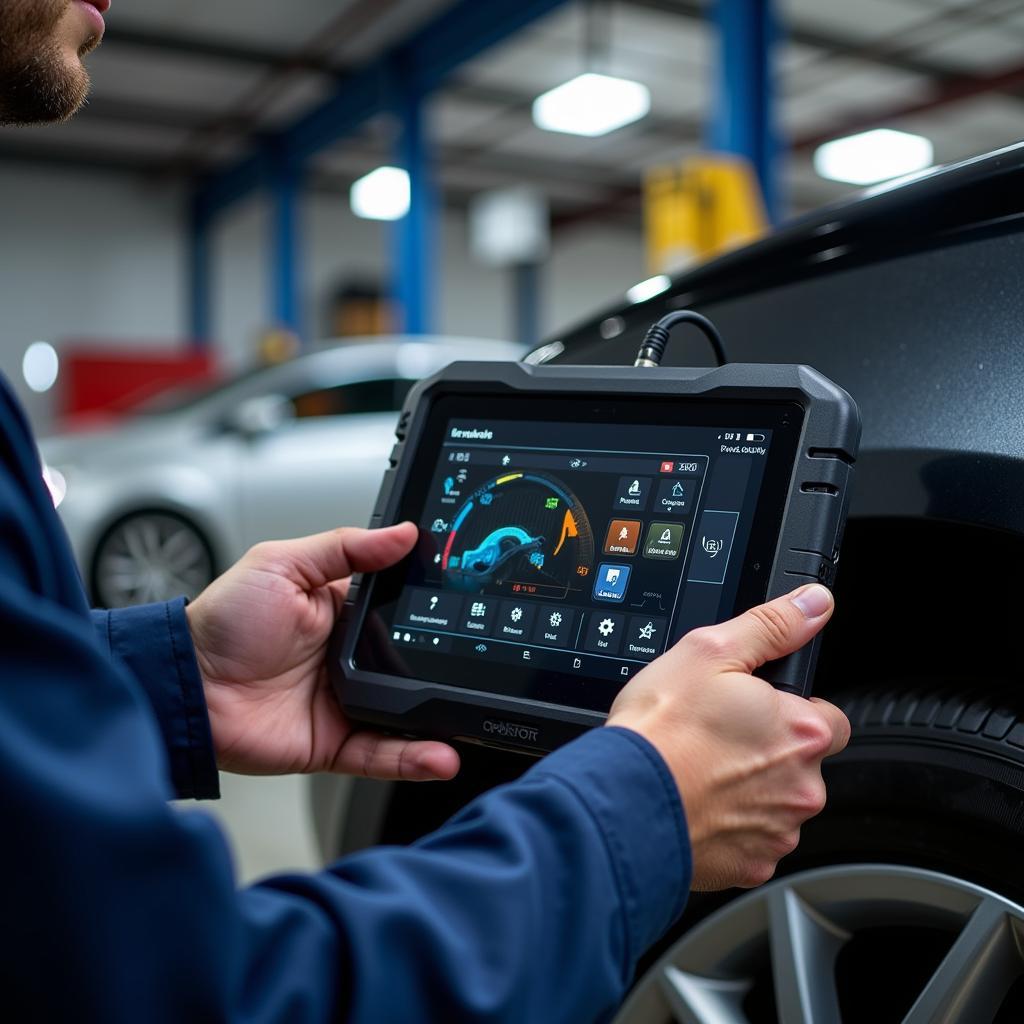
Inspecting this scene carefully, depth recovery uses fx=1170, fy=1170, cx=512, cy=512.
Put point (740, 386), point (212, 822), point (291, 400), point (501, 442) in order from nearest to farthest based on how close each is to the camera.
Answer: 1. point (212, 822)
2. point (740, 386)
3. point (501, 442)
4. point (291, 400)

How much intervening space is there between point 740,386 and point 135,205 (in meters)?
12.6

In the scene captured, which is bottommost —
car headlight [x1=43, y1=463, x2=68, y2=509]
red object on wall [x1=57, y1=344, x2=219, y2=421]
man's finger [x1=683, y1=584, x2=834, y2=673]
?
man's finger [x1=683, y1=584, x2=834, y2=673]

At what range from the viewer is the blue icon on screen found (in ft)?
3.01

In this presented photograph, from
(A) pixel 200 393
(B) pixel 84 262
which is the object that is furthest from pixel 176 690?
(B) pixel 84 262

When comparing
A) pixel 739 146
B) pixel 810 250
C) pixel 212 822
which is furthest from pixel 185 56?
pixel 212 822

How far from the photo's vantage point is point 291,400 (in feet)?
17.2

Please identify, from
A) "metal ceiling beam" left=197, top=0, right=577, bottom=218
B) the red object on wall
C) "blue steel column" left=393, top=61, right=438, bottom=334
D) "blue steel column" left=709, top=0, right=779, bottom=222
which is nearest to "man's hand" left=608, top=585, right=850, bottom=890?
"blue steel column" left=709, top=0, right=779, bottom=222

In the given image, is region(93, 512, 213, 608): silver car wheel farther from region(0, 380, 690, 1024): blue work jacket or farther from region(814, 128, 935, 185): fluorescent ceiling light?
region(814, 128, 935, 185): fluorescent ceiling light

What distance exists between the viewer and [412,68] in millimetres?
8180

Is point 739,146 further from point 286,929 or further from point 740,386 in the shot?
point 286,929

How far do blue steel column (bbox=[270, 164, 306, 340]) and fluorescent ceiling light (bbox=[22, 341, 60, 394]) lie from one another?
8.24 ft

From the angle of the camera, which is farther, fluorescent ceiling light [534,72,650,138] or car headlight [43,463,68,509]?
fluorescent ceiling light [534,72,650,138]

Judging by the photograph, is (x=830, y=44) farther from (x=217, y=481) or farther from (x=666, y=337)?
(x=666, y=337)

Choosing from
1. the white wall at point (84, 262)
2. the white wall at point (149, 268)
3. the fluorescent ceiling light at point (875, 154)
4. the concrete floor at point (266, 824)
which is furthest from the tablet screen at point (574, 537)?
the white wall at point (84, 262)
